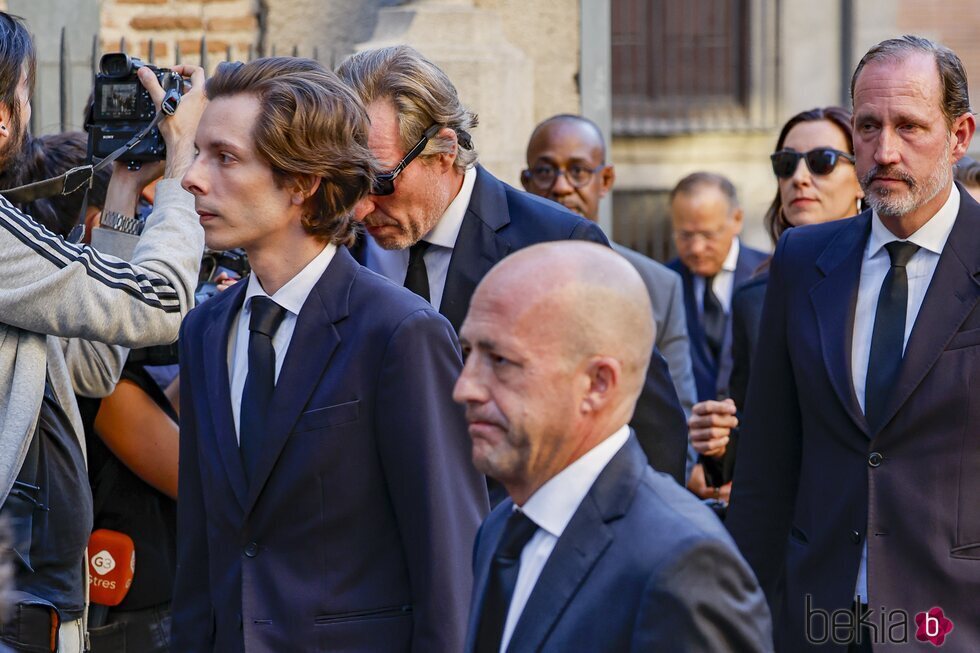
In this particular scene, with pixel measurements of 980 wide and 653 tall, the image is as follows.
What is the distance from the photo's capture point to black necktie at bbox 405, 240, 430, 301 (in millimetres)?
3754

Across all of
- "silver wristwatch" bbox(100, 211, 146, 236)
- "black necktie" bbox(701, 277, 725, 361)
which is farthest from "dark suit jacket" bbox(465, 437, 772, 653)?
"black necktie" bbox(701, 277, 725, 361)

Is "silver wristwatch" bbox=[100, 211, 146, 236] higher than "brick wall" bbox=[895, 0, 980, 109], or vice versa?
"brick wall" bbox=[895, 0, 980, 109]

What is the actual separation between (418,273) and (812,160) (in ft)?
6.47

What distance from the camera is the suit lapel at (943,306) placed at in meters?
3.31

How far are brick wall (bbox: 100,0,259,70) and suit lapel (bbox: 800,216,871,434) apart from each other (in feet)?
16.2

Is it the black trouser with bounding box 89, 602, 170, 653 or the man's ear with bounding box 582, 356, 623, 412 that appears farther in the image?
the black trouser with bounding box 89, 602, 170, 653

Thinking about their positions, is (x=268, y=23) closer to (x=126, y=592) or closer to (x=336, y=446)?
(x=126, y=592)

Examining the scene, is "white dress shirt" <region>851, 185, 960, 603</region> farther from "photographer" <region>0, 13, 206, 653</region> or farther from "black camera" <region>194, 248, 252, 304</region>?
"black camera" <region>194, 248, 252, 304</region>

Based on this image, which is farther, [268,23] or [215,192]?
[268,23]

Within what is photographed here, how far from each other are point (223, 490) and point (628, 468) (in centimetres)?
104

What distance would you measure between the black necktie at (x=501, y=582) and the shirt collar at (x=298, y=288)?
896mm

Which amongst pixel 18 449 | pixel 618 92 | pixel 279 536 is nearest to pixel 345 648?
pixel 279 536

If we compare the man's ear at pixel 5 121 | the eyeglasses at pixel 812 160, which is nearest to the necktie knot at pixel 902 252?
the eyeglasses at pixel 812 160

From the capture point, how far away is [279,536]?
2.79m
